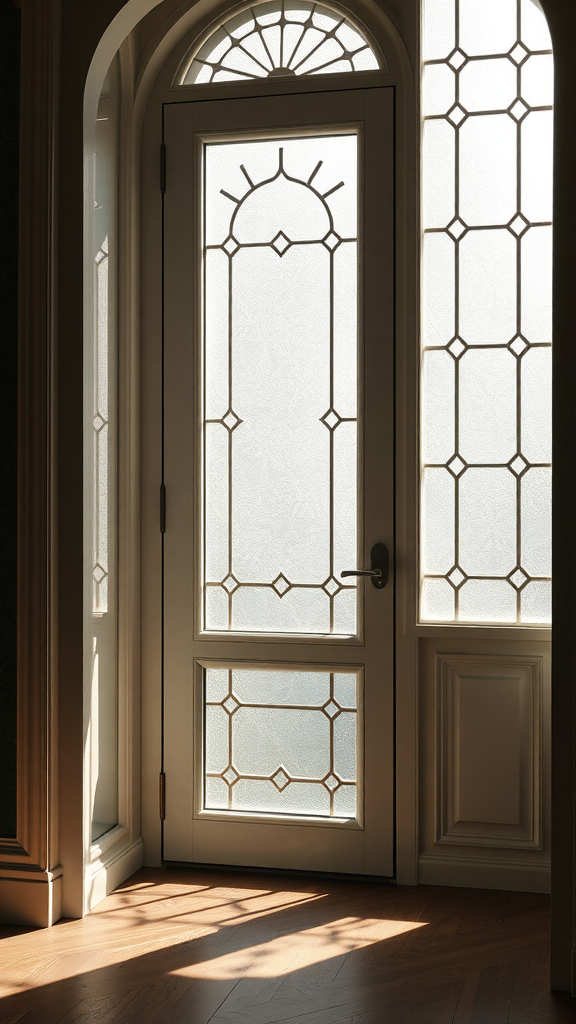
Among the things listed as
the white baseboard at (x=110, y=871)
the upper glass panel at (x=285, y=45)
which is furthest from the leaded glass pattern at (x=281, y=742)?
the upper glass panel at (x=285, y=45)

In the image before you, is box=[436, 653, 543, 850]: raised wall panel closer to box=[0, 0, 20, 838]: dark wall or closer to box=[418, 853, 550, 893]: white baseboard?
box=[418, 853, 550, 893]: white baseboard

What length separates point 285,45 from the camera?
330 centimetres

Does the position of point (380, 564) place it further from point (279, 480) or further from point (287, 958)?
point (287, 958)

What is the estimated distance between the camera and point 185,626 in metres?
3.39

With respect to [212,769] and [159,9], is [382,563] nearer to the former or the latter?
[212,769]

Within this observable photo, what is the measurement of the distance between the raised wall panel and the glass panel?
414mm

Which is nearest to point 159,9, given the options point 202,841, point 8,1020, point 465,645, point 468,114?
point 468,114

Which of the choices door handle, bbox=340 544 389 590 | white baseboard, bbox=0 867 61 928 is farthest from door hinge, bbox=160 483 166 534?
white baseboard, bbox=0 867 61 928

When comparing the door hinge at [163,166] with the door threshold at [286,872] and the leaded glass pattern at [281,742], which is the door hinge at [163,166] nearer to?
the leaded glass pattern at [281,742]

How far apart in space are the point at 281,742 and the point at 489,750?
2.22 ft

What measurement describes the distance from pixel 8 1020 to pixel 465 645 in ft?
5.53

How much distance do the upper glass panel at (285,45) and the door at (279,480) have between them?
0.12 meters

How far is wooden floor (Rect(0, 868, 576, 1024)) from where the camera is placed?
2.40m

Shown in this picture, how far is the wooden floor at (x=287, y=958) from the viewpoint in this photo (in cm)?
240
